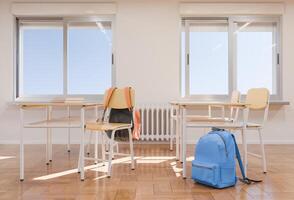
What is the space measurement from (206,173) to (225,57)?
10.2 feet

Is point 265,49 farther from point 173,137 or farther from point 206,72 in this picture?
point 173,137

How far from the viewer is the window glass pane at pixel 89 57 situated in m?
5.21

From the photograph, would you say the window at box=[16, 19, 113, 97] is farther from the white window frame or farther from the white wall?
the white wall

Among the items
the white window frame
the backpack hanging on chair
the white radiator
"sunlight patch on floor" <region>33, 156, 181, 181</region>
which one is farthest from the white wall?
the backpack hanging on chair

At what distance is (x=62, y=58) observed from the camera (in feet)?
17.0

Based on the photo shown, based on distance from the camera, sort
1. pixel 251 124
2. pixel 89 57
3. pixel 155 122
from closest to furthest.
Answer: pixel 251 124, pixel 155 122, pixel 89 57

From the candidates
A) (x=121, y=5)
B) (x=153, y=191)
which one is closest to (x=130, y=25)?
(x=121, y=5)

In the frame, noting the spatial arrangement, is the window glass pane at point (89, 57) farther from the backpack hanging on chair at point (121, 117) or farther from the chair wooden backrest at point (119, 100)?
the chair wooden backrest at point (119, 100)

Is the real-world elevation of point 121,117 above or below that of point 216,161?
above

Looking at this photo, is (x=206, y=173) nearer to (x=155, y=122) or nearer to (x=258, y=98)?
(x=258, y=98)

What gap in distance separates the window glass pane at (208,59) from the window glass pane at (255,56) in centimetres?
27

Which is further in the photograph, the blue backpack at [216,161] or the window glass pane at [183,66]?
the window glass pane at [183,66]

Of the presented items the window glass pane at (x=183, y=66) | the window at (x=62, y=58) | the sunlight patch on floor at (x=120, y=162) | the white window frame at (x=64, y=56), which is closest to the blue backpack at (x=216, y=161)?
the sunlight patch on floor at (x=120, y=162)

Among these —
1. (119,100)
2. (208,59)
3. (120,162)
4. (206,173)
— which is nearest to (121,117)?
(119,100)
